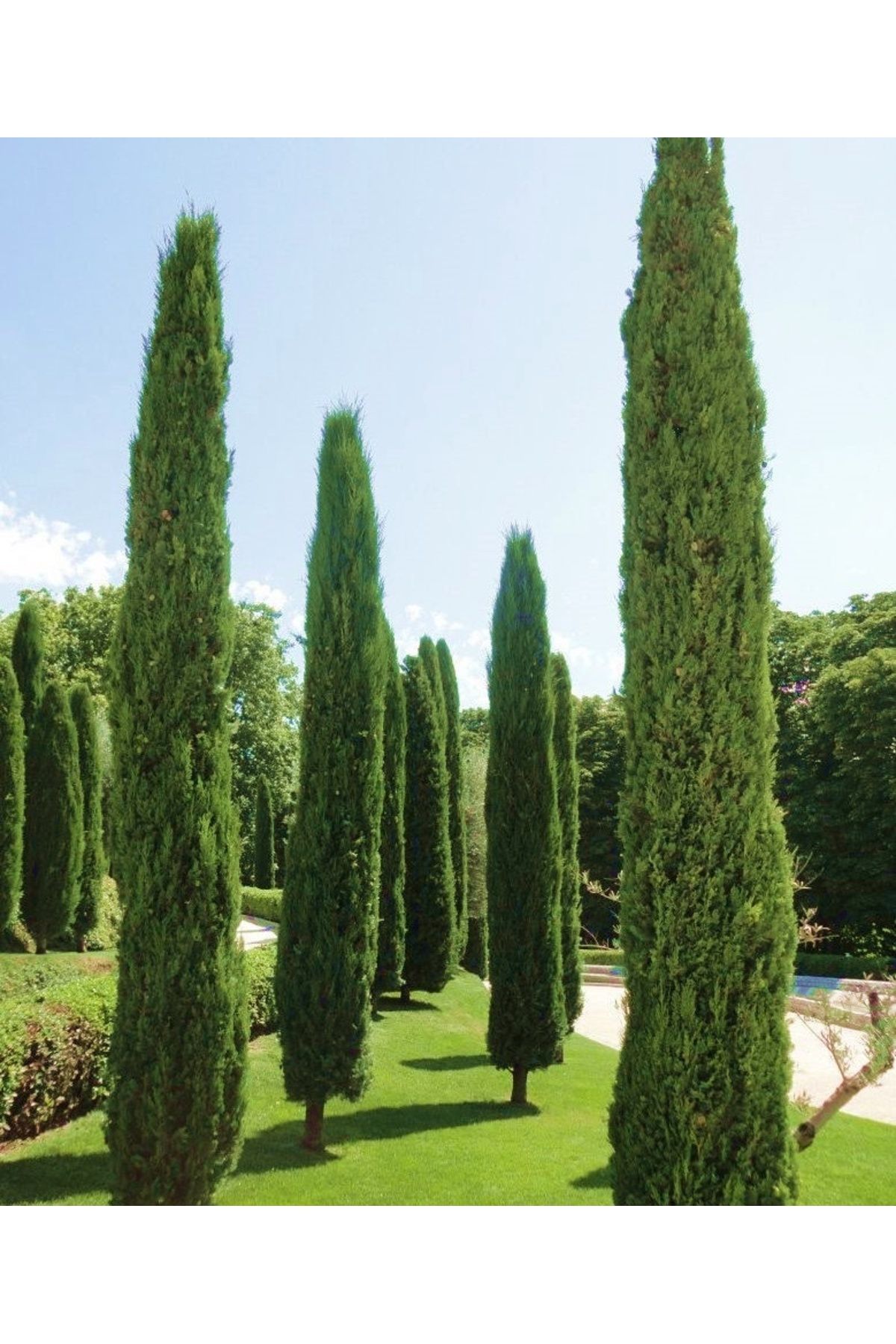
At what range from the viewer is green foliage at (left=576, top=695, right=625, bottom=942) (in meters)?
31.6

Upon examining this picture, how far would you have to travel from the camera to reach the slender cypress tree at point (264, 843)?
35125 millimetres

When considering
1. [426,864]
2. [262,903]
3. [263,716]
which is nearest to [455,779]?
[426,864]

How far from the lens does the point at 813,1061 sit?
45.8 ft

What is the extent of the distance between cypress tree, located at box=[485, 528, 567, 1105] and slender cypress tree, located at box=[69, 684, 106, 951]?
36.1ft

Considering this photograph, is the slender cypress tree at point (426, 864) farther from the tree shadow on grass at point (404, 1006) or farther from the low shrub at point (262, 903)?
the low shrub at point (262, 903)

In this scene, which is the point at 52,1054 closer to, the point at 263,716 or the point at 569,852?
the point at 569,852

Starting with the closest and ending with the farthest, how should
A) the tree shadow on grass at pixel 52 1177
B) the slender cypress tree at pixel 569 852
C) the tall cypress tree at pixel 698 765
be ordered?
1. the tall cypress tree at pixel 698 765
2. the tree shadow on grass at pixel 52 1177
3. the slender cypress tree at pixel 569 852

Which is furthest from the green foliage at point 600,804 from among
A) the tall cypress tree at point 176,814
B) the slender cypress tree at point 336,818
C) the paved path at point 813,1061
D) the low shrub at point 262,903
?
the tall cypress tree at point 176,814

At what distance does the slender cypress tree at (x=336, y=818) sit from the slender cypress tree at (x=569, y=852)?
5.44 m

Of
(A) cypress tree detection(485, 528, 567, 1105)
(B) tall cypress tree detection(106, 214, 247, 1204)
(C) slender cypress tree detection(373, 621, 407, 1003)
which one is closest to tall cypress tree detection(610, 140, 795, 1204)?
(B) tall cypress tree detection(106, 214, 247, 1204)

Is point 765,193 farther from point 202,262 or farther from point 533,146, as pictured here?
point 202,262

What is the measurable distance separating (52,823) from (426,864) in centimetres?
767

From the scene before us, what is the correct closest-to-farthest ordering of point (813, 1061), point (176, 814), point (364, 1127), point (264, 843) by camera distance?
point (176, 814), point (364, 1127), point (813, 1061), point (264, 843)
